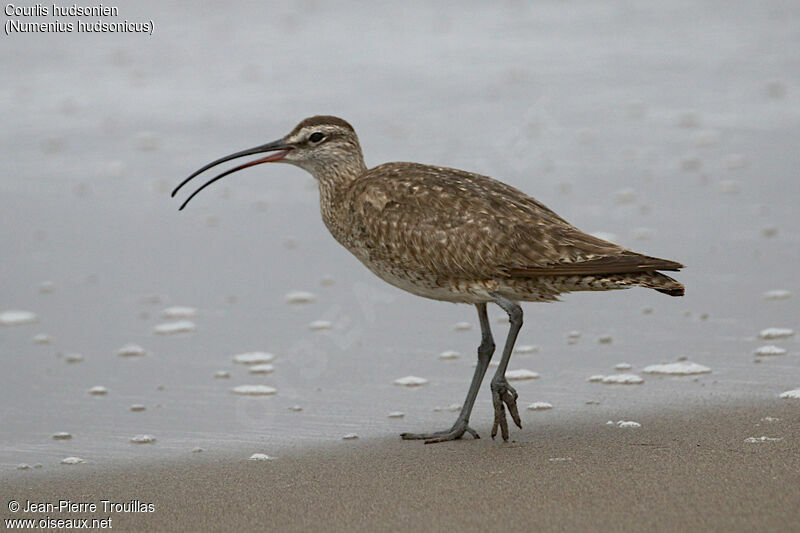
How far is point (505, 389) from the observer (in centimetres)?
623

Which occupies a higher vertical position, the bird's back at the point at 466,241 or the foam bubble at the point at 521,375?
the bird's back at the point at 466,241

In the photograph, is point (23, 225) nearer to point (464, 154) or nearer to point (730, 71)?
point (464, 154)

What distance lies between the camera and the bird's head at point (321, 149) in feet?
24.1

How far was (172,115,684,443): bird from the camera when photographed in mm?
6168

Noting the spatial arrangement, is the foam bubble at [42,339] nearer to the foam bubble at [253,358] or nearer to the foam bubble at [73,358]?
the foam bubble at [73,358]

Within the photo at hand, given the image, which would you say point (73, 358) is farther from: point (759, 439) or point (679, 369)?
point (759, 439)

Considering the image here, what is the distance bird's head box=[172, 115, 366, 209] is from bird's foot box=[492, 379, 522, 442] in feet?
5.71

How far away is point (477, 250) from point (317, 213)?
185 inches

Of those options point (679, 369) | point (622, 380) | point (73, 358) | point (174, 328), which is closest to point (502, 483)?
point (622, 380)

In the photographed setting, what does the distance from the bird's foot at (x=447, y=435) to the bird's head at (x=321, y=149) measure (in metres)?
1.70

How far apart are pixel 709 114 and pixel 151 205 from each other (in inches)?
227

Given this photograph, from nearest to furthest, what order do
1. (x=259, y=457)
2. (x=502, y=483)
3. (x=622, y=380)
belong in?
(x=502, y=483) < (x=259, y=457) < (x=622, y=380)

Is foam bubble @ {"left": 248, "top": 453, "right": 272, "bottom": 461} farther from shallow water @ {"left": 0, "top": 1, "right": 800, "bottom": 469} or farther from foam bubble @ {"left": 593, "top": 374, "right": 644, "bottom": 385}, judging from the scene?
foam bubble @ {"left": 593, "top": 374, "right": 644, "bottom": 385}

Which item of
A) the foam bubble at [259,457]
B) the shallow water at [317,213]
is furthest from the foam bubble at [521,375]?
the foam bubble at [259,457]
